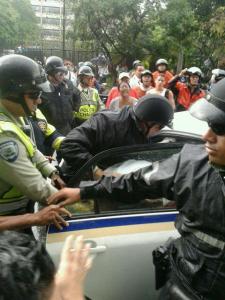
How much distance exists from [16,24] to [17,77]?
165 feet

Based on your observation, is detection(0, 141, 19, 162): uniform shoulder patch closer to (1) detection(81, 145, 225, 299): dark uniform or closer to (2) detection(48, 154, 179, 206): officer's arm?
(2) detection(48, 154, 179, 206): officer's arm

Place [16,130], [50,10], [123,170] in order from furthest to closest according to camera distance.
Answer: [50,10] → [123,170] → [16,130]

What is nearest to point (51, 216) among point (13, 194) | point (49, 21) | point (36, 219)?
point (36, 219)

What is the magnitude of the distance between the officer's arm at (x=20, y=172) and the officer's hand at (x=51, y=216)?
8cm

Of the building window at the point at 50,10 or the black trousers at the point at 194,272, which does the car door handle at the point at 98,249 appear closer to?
the black trousers at the point at 194,272

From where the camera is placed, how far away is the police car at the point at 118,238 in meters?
2.49

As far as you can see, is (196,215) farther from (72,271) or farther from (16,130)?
(16,130)

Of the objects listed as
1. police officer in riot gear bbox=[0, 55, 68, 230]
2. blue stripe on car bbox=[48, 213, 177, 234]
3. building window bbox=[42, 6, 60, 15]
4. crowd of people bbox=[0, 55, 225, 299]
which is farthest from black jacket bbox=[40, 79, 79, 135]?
building window bbox=[42, 6, 60, 15]

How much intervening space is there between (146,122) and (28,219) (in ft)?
3.93

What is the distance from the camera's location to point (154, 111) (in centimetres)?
313

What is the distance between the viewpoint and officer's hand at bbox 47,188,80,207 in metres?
2.43

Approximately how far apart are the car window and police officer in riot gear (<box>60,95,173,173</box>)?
0.30 m

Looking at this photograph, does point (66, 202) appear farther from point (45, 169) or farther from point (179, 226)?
point (179, 226)

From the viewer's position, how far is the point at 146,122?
3150 millimetres
